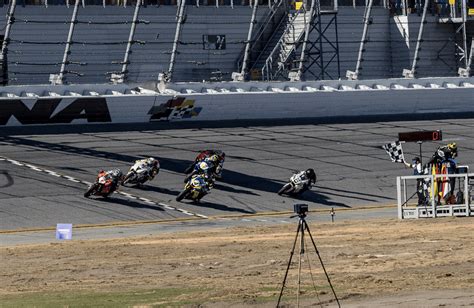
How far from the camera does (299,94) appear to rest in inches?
1852

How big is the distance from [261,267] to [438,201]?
10.7 meters

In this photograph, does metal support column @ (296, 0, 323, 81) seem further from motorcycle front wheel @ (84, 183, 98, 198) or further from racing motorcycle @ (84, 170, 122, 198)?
motorcycle front wheel @ (84, 183, 98, 198)

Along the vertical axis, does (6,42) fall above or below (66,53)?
above

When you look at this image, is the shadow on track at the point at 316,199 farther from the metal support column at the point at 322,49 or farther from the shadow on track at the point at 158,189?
the metal support column at the point at 322,49

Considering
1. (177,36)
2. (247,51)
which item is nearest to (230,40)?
(247,51)

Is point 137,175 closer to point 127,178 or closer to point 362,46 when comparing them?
point 127,178

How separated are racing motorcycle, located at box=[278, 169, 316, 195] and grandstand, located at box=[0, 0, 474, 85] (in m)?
9.98

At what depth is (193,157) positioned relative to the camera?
40.4 meters

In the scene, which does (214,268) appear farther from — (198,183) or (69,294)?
(198,183)

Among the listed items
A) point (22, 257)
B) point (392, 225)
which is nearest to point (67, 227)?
point (22, 257)

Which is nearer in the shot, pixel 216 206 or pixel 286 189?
pixel 216 206

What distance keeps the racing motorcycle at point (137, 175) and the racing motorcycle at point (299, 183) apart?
4.02 m

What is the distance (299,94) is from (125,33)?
23.8ft

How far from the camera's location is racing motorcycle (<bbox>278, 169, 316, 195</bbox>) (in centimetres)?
3616
